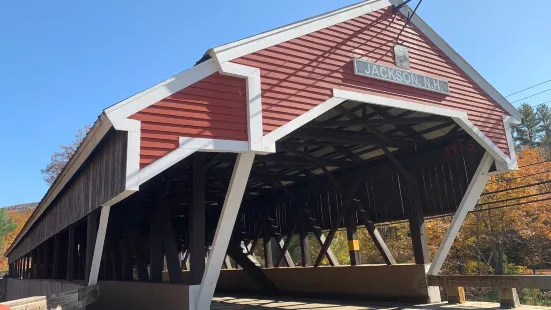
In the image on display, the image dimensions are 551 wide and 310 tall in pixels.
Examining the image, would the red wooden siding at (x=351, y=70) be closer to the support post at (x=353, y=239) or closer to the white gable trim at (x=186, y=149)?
the white gable trim at (x=186, y=149)

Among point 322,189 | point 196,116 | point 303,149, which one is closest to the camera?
point 196,116

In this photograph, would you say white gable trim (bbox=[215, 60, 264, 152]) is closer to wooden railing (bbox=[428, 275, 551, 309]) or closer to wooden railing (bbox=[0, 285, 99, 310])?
wooden railing (bbox=[0, 285, 99, 310])

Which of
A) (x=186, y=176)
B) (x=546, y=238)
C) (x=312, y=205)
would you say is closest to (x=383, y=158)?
(x=312, y=205)

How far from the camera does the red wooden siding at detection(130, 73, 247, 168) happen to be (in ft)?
20.5

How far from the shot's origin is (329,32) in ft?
27.2

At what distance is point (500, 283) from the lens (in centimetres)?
834

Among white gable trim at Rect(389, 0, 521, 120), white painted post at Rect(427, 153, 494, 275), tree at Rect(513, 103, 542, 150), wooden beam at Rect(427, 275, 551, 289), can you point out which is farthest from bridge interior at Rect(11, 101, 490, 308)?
tree at Rect(513, 103, 542, 150)

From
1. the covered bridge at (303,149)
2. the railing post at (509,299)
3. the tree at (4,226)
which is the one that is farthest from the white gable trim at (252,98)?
the tree at (4,226)

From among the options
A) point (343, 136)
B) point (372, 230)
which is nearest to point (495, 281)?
point (343, 136)

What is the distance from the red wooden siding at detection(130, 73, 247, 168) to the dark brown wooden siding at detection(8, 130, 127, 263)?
0.41m

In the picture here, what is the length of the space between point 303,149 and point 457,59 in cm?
466

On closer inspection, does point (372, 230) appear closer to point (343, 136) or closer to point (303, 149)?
point (303, 149)

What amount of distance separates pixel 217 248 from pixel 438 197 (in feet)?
22.1

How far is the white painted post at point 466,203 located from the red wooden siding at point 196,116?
19.4 ft
